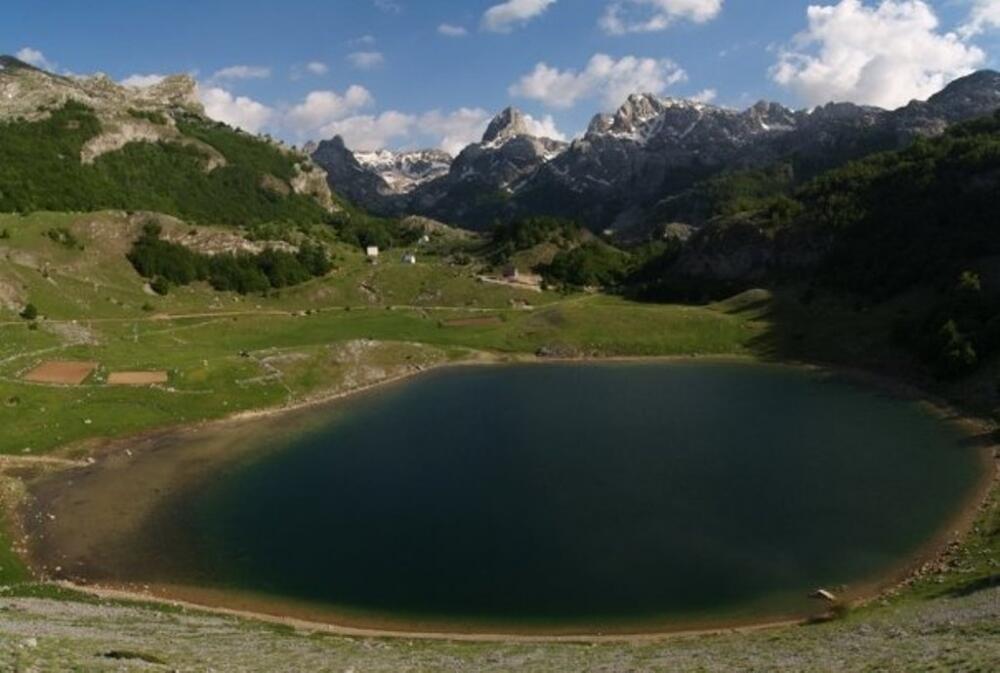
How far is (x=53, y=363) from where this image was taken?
99.0 metres

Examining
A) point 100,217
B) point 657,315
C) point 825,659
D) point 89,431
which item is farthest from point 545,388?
point 100,217

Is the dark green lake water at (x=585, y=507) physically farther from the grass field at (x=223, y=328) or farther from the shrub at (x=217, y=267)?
the shrub at (x=217, y=267)

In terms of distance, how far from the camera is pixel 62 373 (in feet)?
314

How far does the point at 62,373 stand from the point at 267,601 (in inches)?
2392

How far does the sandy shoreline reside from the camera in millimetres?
45250

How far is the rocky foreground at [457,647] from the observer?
2778cm

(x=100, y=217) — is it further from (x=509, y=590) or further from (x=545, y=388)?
(x=509, y=590)

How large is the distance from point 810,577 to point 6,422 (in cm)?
7762

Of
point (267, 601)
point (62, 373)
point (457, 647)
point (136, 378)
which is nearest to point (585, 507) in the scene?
point (457, 647)

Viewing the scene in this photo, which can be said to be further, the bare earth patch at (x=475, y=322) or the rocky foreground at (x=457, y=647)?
the bare earth patch at (x=475, y=322)

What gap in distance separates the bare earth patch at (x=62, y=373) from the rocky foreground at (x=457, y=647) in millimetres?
53750

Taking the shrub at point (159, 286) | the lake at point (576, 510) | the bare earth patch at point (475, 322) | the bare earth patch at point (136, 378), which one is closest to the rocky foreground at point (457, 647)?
the lake at point (576, 510)

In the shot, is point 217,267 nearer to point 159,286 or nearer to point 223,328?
point 159,286

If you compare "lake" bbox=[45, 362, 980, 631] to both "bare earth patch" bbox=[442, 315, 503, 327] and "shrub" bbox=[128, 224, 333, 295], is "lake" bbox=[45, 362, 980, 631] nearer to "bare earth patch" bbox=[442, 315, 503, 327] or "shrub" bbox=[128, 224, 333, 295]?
"bare earth patch" bbox=[442, 315, 503, 327]
